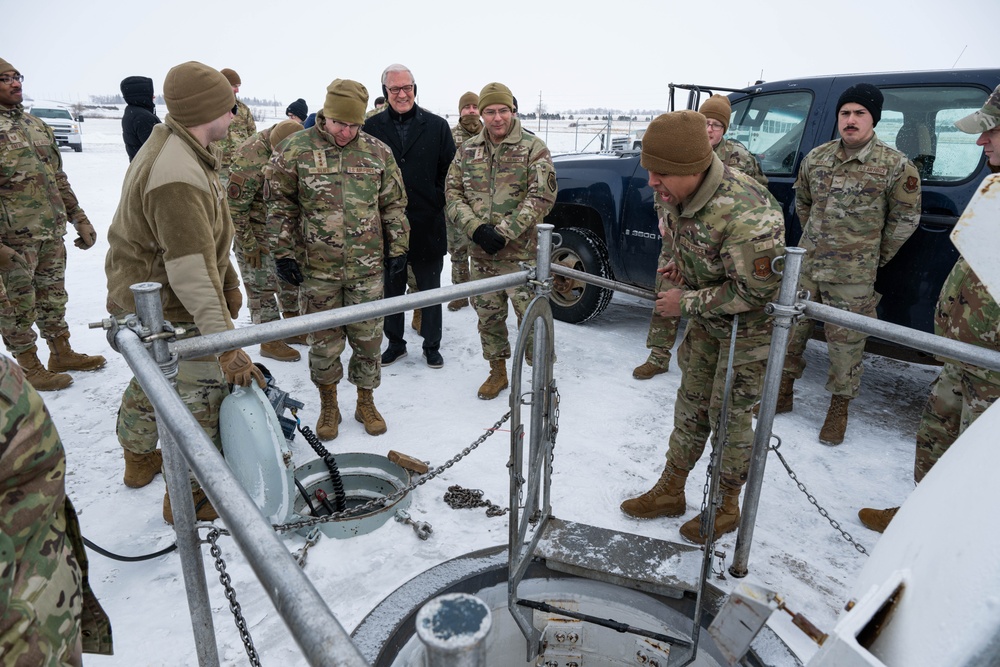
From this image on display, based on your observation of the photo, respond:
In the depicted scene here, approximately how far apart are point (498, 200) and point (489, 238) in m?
0.31

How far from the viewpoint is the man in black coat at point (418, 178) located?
434cm

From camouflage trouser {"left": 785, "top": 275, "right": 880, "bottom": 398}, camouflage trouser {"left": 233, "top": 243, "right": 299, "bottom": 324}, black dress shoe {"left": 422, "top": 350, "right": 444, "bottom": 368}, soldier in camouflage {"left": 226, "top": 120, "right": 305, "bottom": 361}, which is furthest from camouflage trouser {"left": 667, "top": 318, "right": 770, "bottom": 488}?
camouflage trouser {"left": 233, "top": 243, "right": 299, "bottom": 324}

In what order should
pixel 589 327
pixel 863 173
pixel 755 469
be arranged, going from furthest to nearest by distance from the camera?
pixel 589 327, pixel 863 173, pixel 755 469

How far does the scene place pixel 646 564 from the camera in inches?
95.8

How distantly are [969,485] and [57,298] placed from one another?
5.09 metres

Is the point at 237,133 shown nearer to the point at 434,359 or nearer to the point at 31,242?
the point at 31,242

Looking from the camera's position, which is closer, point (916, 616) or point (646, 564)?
point (916, 616)

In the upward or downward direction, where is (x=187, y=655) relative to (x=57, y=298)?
downward

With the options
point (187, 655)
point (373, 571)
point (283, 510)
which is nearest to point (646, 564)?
point (373, 571)

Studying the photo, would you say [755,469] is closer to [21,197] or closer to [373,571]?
[373,571]

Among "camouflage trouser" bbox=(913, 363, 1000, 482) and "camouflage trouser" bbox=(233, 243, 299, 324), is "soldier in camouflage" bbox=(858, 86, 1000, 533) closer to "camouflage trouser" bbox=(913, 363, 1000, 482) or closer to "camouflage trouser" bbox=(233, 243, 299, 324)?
"camouflage trouser" bbox=(913, 363, 1000, 482)

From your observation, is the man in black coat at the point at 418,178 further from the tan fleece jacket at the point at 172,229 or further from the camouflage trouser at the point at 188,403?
the tan fleece jacket at the point at 172,229

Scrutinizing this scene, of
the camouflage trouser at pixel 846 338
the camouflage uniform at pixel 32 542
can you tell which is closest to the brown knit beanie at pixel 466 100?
the camouflage trouser at pixel 846 338

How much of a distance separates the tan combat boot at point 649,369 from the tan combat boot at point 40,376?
3927mm
